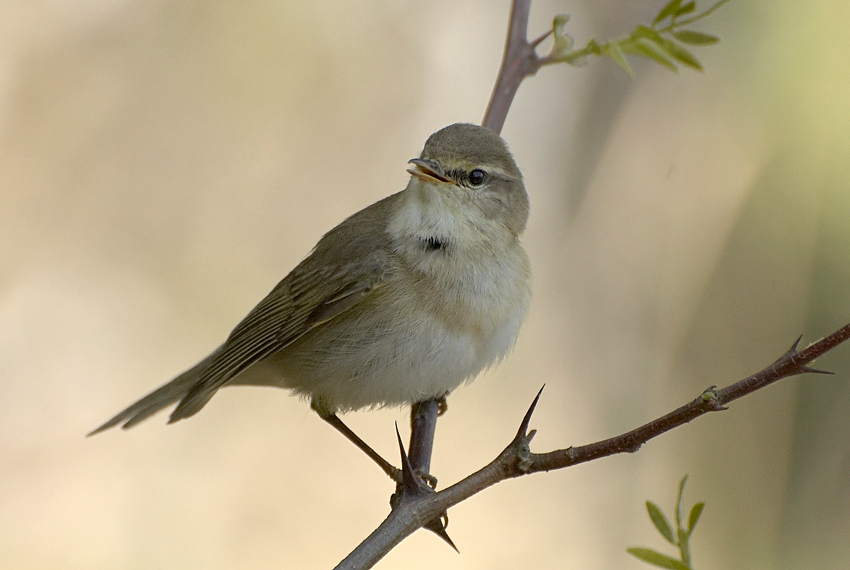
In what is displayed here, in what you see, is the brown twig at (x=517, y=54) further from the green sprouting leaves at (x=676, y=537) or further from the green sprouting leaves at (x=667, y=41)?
the green sprouting leaves at (x=676, y=537)

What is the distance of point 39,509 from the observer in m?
5.14

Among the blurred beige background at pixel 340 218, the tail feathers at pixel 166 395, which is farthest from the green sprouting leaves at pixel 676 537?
the blurred beige background at pixel 340 218

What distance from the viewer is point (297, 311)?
3506mm

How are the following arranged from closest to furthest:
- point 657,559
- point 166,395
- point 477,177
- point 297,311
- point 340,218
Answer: point 657,559 → point 477,177 → point 297,311 → point 166,395 → point 340,218

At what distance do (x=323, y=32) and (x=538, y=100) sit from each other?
1.62m

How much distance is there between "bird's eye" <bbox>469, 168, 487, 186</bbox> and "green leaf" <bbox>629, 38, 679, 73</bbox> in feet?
4.64

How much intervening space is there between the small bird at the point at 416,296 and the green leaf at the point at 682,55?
55.0 inches

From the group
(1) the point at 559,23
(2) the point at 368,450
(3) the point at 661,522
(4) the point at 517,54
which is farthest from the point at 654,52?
(2) the point at 368,450

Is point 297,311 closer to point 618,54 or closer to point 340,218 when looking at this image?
point 618,54

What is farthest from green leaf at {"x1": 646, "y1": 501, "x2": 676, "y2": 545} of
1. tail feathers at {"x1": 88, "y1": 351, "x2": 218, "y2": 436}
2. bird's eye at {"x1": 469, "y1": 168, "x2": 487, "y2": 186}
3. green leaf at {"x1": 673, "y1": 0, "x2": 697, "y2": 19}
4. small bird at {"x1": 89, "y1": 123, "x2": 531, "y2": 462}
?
tail feathers at {"x1": 88, "y1": 351, "x2": 218, "y2": 436}

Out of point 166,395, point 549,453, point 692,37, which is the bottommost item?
point 549,453

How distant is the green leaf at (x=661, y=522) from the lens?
4.75ft

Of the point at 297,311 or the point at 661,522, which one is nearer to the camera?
the point at 661,522

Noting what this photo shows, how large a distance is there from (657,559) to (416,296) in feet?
6.18
